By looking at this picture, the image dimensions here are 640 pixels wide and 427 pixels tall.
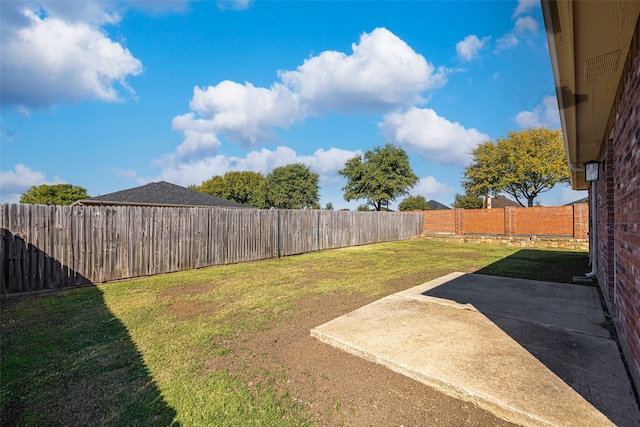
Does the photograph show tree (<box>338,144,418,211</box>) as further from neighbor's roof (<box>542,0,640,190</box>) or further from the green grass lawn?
neighbor's roof (<box>542,0,640,190</box>)

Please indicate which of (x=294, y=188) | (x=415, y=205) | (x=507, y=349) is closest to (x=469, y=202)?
(x=415, y=205)

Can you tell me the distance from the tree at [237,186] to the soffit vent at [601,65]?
43568 mm

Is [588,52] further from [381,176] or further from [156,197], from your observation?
[381,176]

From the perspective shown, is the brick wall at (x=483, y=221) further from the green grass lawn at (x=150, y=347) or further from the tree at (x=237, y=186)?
the tree at (x=237, y=186)

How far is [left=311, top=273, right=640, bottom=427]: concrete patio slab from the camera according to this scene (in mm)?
1966

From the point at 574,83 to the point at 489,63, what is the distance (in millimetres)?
11511

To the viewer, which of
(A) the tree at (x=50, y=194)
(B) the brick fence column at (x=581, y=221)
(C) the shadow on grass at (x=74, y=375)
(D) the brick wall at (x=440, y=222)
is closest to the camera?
(C) the shadow on grass at (x=74, y=375)

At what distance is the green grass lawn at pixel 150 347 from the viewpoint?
82.8 inches

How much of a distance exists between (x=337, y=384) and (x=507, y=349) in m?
1.80

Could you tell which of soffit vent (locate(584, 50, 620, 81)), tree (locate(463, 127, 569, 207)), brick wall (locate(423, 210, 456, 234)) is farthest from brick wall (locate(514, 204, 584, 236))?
soffit vent (locate(584, 50, 620, 81))

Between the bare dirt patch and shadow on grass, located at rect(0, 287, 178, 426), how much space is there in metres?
0.73

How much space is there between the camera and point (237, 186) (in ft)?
153

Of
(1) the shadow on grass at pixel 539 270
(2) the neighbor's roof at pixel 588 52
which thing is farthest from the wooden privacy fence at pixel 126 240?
(2) the neighbor's roof at pixel 588 52

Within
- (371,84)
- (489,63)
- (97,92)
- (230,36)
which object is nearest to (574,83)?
(489,63)
